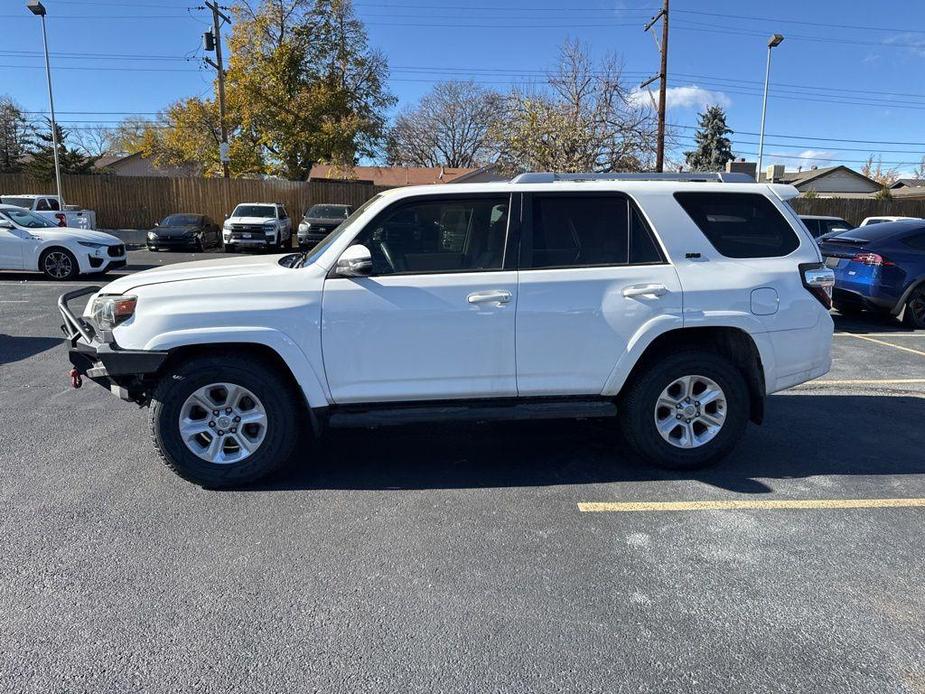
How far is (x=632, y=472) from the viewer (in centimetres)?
441

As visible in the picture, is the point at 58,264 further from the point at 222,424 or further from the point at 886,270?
the point at 886,270

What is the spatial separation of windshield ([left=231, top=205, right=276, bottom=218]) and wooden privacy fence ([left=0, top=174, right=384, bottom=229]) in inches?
239

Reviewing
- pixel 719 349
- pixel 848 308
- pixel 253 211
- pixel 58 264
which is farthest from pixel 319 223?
pixel 719 349

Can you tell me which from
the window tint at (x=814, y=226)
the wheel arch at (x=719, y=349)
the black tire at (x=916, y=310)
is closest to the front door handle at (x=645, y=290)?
the wheel arch at (x=719, y=349)

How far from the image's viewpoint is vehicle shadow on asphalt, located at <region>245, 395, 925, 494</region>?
427 cm

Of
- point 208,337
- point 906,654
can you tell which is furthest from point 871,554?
point 208,337

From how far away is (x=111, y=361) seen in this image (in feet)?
12.6

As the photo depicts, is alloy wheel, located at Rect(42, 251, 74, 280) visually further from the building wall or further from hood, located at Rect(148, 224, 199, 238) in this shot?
the building wall

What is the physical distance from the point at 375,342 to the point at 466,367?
58 cm

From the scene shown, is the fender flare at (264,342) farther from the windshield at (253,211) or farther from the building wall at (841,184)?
the building wall at (841,184)

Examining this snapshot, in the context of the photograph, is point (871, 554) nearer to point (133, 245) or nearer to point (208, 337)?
point (208, 337)

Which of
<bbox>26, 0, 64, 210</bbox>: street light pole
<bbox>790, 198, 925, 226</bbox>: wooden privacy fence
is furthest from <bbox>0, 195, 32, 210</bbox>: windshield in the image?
<bbox>790, 198, 925, 226</bbox>: wooden privacy fence

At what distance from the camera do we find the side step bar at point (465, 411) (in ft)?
13.3

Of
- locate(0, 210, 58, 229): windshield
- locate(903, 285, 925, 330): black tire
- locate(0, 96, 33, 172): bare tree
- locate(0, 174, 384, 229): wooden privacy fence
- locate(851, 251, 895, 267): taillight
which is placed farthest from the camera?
locate(0, 96, 33, 172): bare tree
